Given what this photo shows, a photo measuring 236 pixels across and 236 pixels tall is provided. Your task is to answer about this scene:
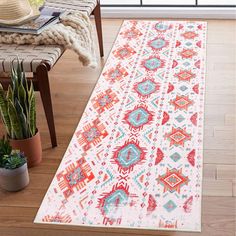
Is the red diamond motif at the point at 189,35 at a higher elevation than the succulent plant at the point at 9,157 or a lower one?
lower

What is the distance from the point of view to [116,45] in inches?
153

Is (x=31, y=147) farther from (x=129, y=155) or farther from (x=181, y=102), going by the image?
(x=181, y=102)

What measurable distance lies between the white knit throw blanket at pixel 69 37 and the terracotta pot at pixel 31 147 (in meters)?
0.50

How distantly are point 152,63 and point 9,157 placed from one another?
1.42m

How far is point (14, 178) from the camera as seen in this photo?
2.48 metres

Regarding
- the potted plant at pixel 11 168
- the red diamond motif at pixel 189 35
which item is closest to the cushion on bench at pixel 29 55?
the potted plant at pixel 11 168

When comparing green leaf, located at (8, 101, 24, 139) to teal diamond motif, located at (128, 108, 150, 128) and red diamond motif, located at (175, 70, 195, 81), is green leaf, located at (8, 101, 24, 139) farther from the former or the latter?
red diamond motif, located at (175, 70, 195, 81)

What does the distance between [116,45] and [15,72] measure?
143 centimetres

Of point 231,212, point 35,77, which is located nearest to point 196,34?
point 35,77

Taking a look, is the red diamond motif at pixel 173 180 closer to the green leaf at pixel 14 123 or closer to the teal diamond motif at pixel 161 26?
the green leaf at pixel 14 123

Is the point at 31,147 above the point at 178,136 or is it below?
above

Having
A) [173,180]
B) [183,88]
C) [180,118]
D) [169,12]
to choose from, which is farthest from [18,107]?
[169,12]

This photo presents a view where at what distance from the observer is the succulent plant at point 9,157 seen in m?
2.44

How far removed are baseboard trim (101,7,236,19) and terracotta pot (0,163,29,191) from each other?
2.14 m
